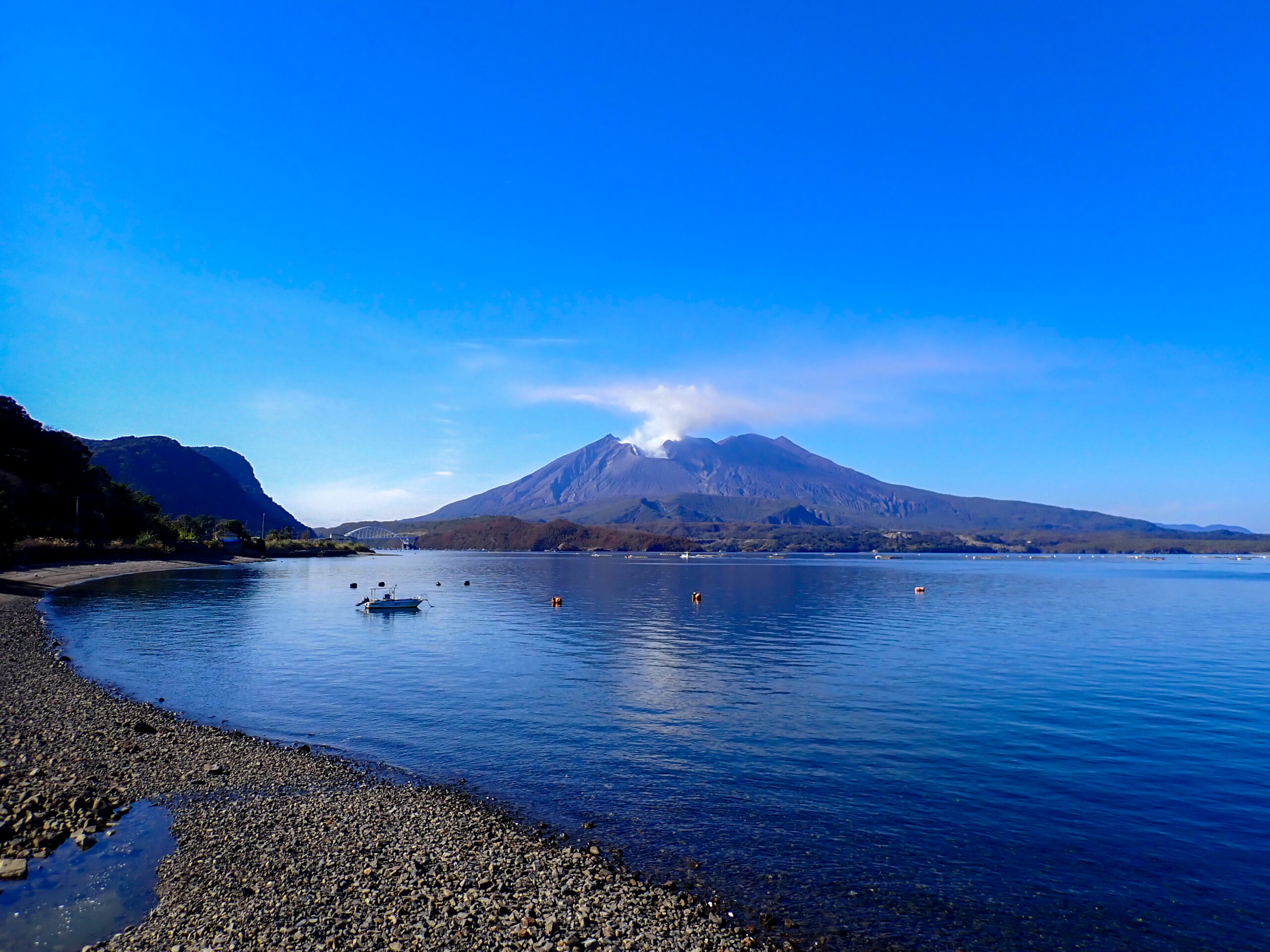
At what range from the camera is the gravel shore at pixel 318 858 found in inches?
363

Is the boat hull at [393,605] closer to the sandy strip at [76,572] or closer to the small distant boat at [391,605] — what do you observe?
the small distant boat at [391,605]

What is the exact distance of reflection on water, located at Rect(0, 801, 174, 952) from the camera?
909cm

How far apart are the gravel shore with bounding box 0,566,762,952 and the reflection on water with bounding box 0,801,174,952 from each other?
0.31 metres

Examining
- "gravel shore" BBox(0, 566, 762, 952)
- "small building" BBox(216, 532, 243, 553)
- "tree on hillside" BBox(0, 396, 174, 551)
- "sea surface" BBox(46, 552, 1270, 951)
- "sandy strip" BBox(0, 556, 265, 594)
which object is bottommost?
"sea surface" BBox(46, 552, 1270, 951)

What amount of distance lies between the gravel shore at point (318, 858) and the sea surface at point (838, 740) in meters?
1.40

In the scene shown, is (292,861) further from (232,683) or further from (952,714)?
(952,714)

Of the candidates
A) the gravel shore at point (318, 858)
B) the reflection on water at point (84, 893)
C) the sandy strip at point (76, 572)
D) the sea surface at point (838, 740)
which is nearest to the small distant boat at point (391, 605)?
the sea surface at point (838, 740)

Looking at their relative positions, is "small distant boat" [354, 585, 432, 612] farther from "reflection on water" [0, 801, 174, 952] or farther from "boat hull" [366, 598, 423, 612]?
"reflection on water" [0, 801, 174, 952]

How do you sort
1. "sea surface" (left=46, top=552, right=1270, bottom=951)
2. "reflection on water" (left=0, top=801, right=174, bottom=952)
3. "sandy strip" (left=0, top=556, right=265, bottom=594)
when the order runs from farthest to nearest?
"sandy strip" (left=0, top=556, right=265, bottom=594)
"sea surface" (left=46, top=552, right=1270, bottom=951)
"reflection on water" (left=0, top=801, right=174, bottom=952)

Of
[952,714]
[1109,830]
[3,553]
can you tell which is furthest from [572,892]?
[3,553]

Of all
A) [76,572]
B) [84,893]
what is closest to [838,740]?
[84,893]

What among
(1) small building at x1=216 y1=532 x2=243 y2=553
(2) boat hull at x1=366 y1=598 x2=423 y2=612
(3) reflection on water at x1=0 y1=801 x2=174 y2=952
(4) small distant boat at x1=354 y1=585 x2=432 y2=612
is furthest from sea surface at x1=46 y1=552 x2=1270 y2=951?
(1) small building at x1=216 y1=532 x2=243 y2=553

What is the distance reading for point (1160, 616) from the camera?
58219mm

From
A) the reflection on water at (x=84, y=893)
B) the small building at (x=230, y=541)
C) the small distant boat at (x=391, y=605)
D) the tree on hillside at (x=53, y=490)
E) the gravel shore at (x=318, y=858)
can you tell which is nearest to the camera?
the reflection on water at (x=84, y=893)
